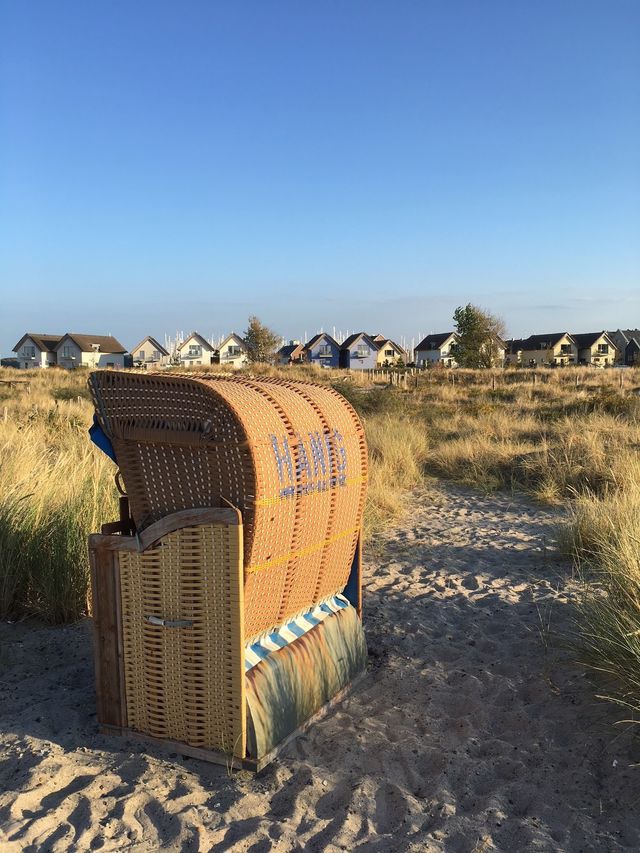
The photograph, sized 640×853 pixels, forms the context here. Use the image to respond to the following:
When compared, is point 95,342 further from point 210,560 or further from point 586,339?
point 210,560

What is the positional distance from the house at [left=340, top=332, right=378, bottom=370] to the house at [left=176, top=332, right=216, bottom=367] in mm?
17597

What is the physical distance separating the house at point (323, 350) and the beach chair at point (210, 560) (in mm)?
85908

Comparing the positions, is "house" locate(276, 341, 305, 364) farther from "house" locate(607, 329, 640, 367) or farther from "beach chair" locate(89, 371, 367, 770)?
"beach chair" locate(89, 371, 367, 770)

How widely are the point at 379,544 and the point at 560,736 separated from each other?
12.4ft

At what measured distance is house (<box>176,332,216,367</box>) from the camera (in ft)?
299

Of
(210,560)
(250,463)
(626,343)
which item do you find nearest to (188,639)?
(210,560)

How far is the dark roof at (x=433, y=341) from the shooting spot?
94.1m

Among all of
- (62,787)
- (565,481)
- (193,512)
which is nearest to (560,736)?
(193,512)

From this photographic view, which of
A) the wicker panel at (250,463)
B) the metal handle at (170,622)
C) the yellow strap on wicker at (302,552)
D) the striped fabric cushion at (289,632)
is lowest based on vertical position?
the striped fabric cushion at (289,632)

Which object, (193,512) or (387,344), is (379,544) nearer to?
(193,512)

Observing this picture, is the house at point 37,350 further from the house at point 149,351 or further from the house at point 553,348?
the house at point 553,348

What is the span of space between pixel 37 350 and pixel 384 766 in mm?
91945

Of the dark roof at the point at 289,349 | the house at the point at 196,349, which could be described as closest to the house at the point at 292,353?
the dark roof at the point at 289,349

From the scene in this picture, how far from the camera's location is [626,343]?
9800 cm
